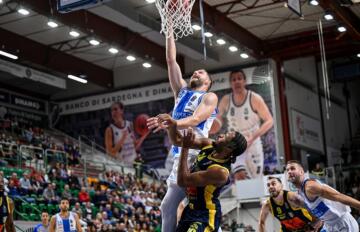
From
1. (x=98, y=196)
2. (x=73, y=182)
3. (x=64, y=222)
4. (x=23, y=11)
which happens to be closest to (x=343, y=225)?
(x=64, y=222)

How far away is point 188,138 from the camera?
6156 millimetres

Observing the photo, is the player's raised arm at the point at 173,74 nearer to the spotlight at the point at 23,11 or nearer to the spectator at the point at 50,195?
the spectator at the point at 50,195

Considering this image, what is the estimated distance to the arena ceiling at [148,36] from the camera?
26484mm

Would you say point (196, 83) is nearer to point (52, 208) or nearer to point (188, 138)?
point (188, 138)

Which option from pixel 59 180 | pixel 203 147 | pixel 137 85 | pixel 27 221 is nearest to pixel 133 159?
pixel 137 85

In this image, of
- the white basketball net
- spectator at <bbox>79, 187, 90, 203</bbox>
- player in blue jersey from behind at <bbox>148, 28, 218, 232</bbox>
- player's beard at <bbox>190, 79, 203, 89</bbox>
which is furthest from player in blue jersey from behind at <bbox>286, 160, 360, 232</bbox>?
spectator at <bbox>79, 187, 90, 203</bbox>

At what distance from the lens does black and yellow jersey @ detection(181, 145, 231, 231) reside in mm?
6531

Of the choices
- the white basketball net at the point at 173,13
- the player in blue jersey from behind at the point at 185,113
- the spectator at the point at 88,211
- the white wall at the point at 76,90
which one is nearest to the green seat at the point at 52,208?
the spectator at the point at 88,211

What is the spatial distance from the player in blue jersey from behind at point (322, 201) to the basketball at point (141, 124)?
24986mm

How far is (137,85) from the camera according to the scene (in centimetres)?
3522

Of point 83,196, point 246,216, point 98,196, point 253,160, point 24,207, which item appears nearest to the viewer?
point 24,207

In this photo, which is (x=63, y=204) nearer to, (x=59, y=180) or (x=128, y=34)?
(x=59, y=180)

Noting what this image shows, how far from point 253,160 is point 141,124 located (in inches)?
275

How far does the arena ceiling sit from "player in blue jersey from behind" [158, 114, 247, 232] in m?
18.1
